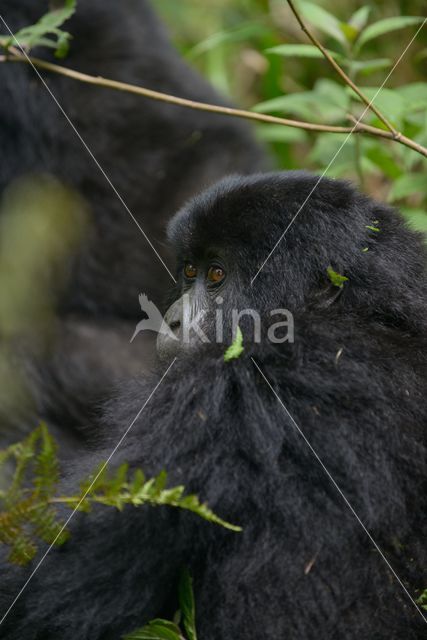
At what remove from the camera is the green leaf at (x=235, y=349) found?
191cm

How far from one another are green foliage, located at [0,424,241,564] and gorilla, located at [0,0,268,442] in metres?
1.76

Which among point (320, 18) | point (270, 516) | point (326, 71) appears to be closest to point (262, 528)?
point (270, 516)

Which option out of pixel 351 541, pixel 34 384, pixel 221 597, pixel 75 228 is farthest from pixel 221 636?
pixel 75 228

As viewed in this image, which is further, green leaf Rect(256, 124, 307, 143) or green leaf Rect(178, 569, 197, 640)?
green leaf Rect(256, 124, 307, 143)

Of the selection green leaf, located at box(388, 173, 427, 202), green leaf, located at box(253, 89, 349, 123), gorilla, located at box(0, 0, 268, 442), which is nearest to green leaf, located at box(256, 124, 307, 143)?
gorilla, located at box(0, 0, 268, 442)

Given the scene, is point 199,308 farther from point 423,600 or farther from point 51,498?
A: point 423,600

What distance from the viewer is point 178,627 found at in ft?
6.18

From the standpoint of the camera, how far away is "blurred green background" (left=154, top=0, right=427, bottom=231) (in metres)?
3.15

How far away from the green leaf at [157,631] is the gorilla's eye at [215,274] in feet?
2.80

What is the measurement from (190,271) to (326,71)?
321 centimetres

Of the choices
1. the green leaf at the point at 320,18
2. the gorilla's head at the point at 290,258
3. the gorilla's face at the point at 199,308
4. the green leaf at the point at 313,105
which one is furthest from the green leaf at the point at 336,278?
the green leaf at the point at 320,18

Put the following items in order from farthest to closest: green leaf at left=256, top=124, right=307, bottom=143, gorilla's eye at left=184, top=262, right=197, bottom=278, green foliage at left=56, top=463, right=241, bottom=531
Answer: green leaf at left=256, top=124, right=307, bottom=143 < gorilla's eye at left=184, top=262, right=197, bottom=278 < green foliage at left=56, top=463, right=241, bottom=531

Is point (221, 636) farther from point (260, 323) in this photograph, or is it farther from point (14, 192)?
point (14, 192)

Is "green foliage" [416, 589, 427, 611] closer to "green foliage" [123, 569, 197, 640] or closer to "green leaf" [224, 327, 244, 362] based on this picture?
"green foliage" [123, 569, 197, 640]
